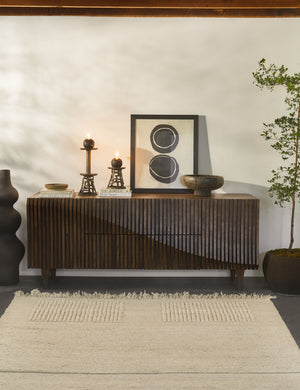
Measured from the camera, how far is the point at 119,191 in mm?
3531

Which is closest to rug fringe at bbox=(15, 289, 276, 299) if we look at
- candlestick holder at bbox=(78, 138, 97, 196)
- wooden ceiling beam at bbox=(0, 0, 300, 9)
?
candlestick holder at bbox=(78, 138, 97, 196)

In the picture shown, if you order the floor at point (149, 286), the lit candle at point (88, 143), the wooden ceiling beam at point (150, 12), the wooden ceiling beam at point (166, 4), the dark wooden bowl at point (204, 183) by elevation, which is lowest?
the floor at point (149, 286)

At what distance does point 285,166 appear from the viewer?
12.6 feet

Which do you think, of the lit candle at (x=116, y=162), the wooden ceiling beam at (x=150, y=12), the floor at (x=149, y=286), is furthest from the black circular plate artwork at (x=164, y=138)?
the floor at (x=149, y=286)

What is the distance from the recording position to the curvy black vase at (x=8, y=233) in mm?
3566

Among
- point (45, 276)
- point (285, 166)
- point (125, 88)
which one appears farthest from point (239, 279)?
point (125, 88)

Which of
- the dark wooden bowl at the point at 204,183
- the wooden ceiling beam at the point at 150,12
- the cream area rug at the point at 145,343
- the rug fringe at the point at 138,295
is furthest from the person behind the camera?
the wooden ceiling beam at the point at 150,12

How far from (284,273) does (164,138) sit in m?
1.28

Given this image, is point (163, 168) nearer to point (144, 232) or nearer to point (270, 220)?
point (144, 232)

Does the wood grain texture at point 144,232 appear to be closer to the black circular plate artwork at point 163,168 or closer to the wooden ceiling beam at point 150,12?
the black circular plate artwork at point 163,168

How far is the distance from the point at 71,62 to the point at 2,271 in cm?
158

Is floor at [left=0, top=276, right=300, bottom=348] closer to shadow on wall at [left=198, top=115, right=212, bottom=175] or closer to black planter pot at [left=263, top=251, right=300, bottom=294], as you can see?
black planter pot at [left=263, top=251, right=300, bottom=294]

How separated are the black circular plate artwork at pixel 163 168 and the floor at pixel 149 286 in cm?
76

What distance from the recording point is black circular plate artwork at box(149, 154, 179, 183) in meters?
3.81
